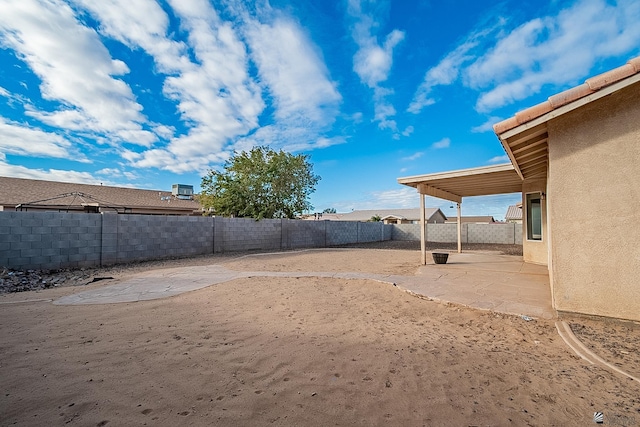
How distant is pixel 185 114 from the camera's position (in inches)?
529

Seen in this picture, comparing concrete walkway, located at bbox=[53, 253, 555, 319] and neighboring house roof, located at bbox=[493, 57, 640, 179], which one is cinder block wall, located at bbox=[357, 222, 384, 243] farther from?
neighboring house roof, located at bbox=[493, 57, 640, 179]

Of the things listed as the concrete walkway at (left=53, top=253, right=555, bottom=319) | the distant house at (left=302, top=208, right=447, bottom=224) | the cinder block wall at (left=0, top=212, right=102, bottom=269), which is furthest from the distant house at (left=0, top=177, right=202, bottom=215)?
the distant house at (left=302, top=208, right=447, bottom=224)

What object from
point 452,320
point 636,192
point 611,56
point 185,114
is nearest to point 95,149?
point 185,114

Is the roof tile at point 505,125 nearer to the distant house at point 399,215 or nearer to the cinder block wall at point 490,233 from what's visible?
the cinder block wall at point 490,233

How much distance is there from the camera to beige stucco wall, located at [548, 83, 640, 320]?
3.44 metres

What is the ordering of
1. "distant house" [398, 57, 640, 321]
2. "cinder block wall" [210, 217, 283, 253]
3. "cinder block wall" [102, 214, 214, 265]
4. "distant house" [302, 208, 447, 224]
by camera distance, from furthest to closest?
1. "distant house" [302, 208, 447, 224]
2. "cinder block wall" [210, 217, 283, 253]
3. "cinder block wall" [102, 214, 214, 265]
4. "distant house" [398, 57, 640, 321]

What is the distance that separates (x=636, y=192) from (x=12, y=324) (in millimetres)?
8307

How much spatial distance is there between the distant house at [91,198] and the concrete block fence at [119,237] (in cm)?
427

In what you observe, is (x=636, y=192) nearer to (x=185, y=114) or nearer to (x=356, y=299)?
(x=356, y=299)

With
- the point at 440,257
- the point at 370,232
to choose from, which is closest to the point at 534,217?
the point at 440,257

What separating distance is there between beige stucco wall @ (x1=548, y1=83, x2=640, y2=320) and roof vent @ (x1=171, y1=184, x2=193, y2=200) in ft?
78.5

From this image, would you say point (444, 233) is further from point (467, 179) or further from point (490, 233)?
point (467, 179)

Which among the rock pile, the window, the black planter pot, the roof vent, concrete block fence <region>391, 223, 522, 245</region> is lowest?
the rock pile

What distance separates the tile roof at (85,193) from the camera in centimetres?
1508
